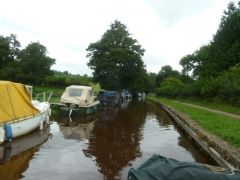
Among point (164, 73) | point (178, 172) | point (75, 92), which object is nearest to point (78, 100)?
point (75, 92)

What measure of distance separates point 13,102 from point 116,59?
4821cm

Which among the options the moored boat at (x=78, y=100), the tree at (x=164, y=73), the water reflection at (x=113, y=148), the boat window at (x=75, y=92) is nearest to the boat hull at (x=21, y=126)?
the water reflection at (x=113, y=148)

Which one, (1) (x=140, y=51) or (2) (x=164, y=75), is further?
(2) (x=164, y=75)

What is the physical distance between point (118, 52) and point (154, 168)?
57.9 m

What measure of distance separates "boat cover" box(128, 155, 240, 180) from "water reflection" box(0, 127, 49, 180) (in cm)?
434

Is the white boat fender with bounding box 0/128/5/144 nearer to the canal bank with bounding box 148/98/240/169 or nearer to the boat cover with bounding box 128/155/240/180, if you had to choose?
the canal bank with bounding box 148/98/240/169

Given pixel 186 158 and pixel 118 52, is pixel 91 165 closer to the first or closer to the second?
pixel 186 158

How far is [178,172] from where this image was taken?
6512 millimetres

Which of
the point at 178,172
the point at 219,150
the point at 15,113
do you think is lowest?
the point at 219,150

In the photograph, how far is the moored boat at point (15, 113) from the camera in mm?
14282

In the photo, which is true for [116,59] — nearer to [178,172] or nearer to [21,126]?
[21,126]

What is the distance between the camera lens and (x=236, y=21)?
5391 centimetres

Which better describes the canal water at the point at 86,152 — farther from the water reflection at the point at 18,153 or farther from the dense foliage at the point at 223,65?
the dense foliage at the point at 223,65

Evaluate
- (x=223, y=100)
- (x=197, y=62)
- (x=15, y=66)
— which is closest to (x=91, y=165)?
(x=223, y=100)
